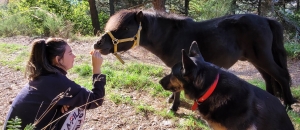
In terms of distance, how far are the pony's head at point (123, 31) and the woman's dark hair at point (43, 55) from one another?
4.66ft

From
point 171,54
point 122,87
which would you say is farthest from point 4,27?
point 171,54

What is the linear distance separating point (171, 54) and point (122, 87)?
1603mm

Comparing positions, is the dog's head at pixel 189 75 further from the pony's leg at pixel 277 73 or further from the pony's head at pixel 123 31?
the pony's leg at pixel 277 73

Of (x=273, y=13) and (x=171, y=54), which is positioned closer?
(x=171, y=54)

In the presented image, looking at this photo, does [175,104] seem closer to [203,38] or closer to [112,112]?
[112,112]

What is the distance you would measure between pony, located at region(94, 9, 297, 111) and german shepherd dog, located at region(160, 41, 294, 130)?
135 cm

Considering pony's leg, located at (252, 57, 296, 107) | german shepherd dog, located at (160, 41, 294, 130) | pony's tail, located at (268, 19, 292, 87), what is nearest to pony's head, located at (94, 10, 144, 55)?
german shepherd dog, located at (160, 41, 294, 130)

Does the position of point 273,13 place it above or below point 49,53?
below

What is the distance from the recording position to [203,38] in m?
4.61

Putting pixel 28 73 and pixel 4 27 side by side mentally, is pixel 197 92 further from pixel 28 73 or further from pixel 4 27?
pixel 4 27

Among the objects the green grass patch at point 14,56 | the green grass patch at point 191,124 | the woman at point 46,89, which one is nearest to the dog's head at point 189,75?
the woman at point 46,89

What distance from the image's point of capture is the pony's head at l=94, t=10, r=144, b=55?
4.30m

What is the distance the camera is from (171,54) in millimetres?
4551

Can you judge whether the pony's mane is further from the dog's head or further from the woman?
the woman
